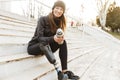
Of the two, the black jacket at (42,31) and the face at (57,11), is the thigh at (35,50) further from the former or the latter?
the face at (57,11)

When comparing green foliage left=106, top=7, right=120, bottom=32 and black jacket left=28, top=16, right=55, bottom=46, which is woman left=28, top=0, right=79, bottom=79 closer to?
black jacket left=28, top=16, right=55, bottom=46

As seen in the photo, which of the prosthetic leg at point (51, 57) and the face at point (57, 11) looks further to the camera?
the face at point (57, 11)

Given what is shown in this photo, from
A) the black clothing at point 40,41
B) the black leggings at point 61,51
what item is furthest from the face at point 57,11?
the black leggings at point 61,51

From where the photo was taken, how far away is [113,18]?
29.0 m

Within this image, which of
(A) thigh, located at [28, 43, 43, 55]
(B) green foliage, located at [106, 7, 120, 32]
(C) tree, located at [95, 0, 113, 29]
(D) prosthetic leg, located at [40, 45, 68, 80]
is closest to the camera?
(D) prosthetic leg, located at [40, 45, 68, 80]

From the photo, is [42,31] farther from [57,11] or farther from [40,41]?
[57,11]

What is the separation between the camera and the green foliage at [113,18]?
2864 cm

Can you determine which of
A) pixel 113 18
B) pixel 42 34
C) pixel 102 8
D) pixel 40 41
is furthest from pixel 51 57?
pixel 113 18

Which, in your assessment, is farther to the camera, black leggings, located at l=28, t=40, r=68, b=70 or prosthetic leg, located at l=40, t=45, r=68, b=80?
black leggings, located at l=28, t=40, r=68, b=70

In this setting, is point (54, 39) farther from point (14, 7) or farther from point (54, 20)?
point (14, 7)

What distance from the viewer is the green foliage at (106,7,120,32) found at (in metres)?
28.6

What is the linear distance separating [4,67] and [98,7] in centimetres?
2464

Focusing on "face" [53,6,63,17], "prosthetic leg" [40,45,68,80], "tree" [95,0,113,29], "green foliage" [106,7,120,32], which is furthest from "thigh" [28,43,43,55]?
"green foliage" [106,7,120,32]

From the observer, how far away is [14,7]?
28.9 feet
